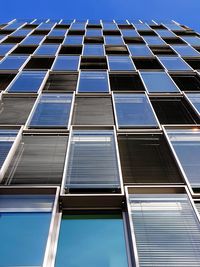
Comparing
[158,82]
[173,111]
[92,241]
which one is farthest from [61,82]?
[92,241]

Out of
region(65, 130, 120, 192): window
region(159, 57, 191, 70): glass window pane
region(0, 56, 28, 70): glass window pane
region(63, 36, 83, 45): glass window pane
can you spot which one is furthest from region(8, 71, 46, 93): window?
region(63, 36, 83, 45): glass window pane

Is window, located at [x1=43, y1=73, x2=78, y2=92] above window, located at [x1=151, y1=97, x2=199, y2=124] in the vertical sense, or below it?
above

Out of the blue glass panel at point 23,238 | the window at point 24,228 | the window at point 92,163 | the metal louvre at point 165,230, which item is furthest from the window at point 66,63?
the blue glass panel at point 23,238

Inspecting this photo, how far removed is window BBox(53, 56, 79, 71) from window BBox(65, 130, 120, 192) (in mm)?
7363

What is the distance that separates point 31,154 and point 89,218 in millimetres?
2890

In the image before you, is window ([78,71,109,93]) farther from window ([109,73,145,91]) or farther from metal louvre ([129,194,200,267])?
metal louvre ([129,194,200,267])

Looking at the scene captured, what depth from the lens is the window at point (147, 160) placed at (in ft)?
25.3

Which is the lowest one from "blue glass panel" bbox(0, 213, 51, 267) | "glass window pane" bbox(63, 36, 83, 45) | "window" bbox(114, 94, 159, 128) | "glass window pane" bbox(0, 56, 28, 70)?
"blue glass panel" bbox(0, 213, 51, 267)

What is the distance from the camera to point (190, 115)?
1136cm

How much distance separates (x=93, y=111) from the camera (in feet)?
38.1

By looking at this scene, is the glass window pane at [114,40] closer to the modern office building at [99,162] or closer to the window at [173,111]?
the modern office building at [99,162]

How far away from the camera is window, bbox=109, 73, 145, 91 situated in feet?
45.4

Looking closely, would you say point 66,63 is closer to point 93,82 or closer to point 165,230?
point 93,82

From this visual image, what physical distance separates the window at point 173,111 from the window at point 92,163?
2.54 metres
